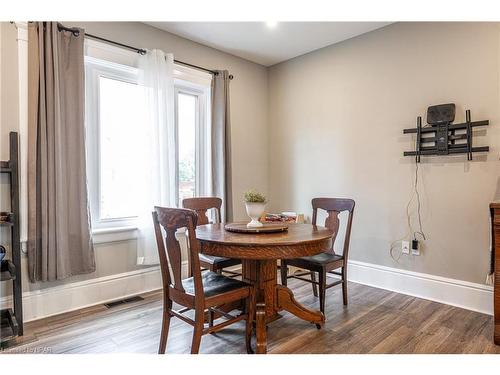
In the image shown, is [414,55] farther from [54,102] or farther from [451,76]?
[54,102]

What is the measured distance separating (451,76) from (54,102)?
3.16 meters

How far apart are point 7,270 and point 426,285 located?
3.27m

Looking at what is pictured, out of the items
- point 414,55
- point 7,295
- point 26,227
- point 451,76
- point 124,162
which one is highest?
point 414,55

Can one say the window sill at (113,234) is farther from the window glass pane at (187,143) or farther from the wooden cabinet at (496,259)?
the wooden cabinet at (496,259)

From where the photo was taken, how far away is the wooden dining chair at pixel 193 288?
1.74 metres

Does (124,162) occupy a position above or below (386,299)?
above

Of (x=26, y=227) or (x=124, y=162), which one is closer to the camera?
(x=26, y=227)

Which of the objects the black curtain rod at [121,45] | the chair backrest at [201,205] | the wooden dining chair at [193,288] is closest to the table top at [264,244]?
the wooden dining chair at [193,288]

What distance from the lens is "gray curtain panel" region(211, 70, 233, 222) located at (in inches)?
142

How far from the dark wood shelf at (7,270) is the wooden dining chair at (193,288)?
106cm

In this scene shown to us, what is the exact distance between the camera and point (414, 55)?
119 inches

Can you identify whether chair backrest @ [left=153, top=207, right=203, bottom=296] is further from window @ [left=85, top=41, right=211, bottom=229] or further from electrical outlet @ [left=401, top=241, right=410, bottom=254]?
electrical outlet @ [left=401, top=241, right=410, bottom=254]
